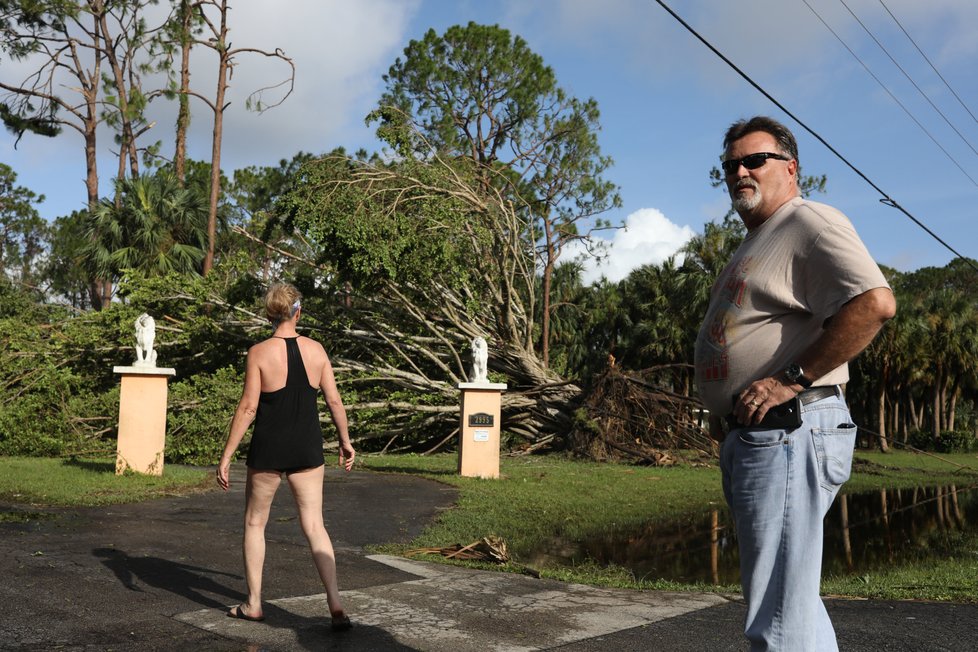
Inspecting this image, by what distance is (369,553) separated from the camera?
679 cm

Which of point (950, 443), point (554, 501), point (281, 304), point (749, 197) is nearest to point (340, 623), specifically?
point (281, 304)

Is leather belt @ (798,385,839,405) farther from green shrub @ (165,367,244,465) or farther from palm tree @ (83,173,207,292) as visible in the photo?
palm tree @ (83,173,207,292)

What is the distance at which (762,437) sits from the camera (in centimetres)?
259

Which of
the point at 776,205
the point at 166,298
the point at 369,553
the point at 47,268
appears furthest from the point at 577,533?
the point at 47,268

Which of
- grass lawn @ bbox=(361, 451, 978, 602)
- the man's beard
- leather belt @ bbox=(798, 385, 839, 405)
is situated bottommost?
grass lawn @ bbox=(361, 451, 978, 602)

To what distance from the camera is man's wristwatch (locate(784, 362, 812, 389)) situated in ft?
8.28

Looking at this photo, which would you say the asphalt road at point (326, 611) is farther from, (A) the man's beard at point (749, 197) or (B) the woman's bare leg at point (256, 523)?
(A) the man's beard at point (749, 197)

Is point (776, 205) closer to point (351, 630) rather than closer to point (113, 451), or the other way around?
point (351, 630)

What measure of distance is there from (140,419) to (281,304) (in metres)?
7.22

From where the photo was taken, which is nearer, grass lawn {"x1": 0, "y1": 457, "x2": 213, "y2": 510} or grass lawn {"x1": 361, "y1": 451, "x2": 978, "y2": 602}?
grass lawn {"x1": 361, "y1": 451, "x2": 978, "y2": 602}

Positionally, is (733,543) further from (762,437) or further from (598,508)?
(762,437)

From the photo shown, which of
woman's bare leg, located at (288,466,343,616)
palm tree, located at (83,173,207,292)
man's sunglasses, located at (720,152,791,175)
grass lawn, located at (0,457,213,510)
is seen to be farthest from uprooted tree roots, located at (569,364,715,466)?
man's sunglasses, located at (720,152,791,175)

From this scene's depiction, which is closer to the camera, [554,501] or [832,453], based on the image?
[832,453]

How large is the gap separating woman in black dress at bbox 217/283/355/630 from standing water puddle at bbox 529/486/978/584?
3.33 m
